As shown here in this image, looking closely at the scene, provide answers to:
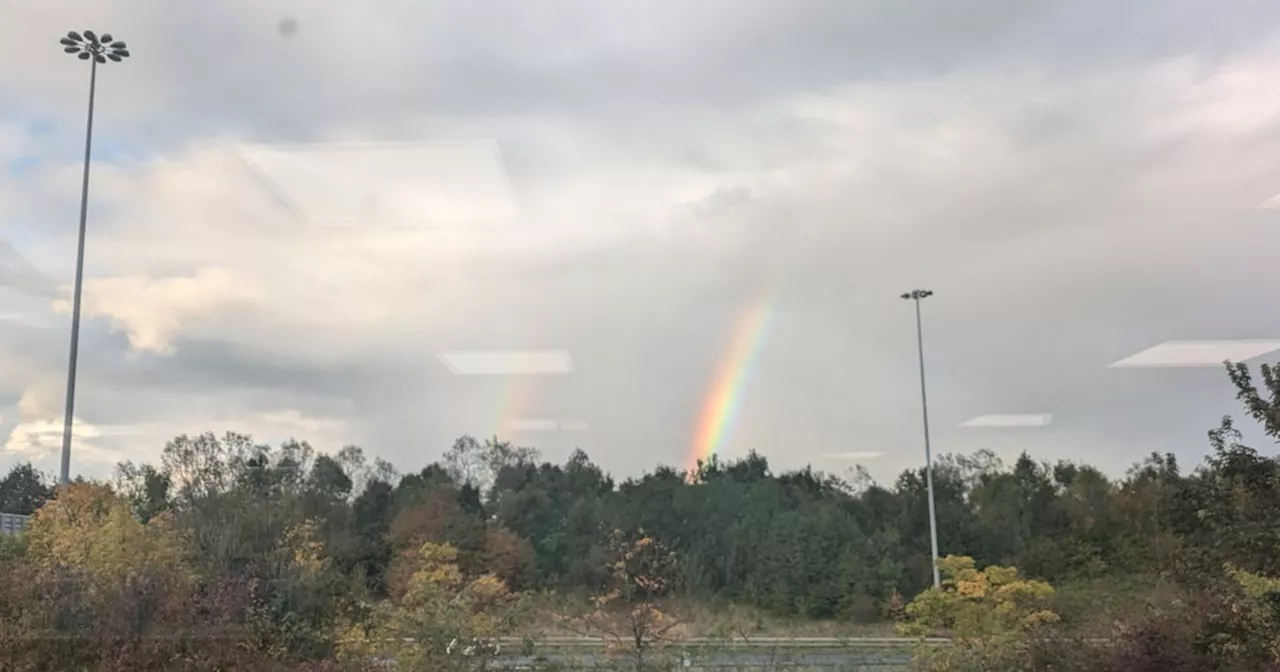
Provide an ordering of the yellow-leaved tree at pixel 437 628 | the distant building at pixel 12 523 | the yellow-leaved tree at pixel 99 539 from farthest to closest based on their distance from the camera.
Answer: the distant building at pixel 12 523 → the yellow-leaved tree at pixel 99 539 → the yellow-leaved tree at pixel 437 628

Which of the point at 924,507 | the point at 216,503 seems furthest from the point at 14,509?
the point at 924,507

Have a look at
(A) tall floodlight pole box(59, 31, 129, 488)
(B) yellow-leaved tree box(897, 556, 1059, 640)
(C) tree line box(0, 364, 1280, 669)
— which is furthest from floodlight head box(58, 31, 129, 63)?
(B) yellow-leaved tree box(897, 556, 1059, 640)

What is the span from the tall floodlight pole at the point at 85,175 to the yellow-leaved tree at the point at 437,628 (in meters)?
5.76

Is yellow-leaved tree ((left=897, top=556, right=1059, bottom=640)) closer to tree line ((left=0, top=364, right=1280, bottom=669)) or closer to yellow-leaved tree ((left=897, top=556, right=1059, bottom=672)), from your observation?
yellow-leaved tree ((left=897, top=556, right=1059, bottom=672))

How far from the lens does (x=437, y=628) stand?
19.0 ft

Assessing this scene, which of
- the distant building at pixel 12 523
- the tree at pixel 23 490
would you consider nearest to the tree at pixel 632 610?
the distant building at pixel 12 523

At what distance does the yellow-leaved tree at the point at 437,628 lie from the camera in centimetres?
576

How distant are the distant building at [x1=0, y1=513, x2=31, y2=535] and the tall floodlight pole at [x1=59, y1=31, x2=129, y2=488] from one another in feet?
2.13

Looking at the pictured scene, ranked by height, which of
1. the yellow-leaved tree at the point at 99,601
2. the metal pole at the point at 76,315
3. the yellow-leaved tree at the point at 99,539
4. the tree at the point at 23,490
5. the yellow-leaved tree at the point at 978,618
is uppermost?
the metal pole at the point at 76,315

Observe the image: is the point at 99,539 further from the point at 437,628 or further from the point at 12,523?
the point at 437,628

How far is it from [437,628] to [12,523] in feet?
20.3

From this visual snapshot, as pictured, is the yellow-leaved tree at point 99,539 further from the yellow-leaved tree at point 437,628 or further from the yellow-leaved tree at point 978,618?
the yellow-leaved tree at point 978,618

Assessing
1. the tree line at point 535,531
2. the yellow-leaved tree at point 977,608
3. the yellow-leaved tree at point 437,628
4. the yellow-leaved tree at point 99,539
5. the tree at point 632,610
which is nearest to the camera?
the yellow-leaved tree at point 437,628

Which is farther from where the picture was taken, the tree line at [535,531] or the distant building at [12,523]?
the distant building at [12,523]
